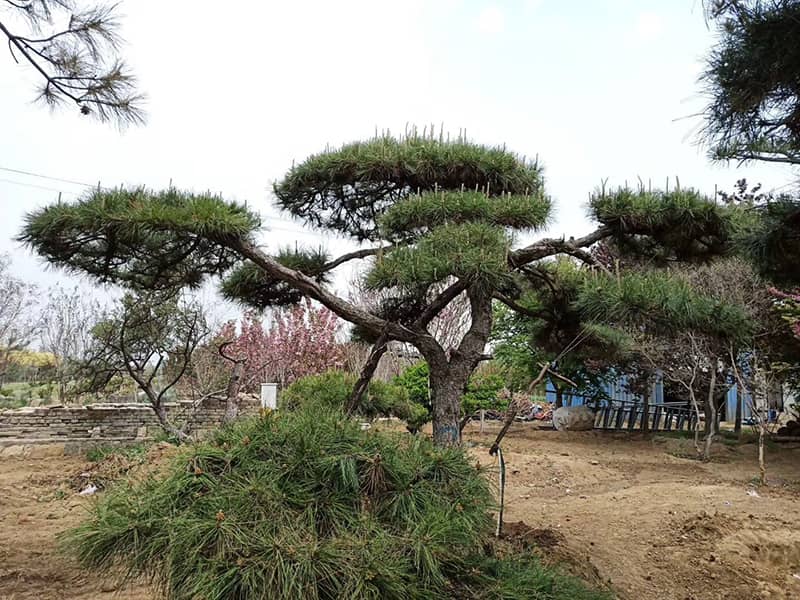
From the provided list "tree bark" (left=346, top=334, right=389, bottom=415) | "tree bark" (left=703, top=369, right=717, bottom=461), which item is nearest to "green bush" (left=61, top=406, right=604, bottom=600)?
"tree bark" (left=346, top=334, right=389, bottom=415)

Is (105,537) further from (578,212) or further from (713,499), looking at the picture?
(713,499)

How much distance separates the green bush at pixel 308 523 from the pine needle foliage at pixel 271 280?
1.73 metres

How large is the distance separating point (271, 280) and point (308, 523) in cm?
227

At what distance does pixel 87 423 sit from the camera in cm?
739

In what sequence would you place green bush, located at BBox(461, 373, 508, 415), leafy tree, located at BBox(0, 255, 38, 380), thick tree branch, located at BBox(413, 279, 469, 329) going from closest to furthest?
thick tree branch, located at BBox(413, 279, 469, 329)
green bush, located at BBox(461, 373, 508, 415)
leafy tree, located at BBox(0, 255, 38, 380)

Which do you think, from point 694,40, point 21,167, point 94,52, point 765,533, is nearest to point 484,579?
point 694,40

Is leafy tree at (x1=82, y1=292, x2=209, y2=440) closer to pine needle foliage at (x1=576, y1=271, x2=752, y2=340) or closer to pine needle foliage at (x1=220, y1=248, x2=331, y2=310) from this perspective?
pine needle foliage at (x1=220, y1=248, x2=331, y2=310)

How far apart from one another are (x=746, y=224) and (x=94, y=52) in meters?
3.12

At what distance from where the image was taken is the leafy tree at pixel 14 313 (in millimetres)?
10742

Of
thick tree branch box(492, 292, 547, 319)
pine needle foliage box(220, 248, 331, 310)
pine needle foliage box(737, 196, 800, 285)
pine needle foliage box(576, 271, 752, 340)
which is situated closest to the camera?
pine needle foliage box(737, 196, 800, 285)

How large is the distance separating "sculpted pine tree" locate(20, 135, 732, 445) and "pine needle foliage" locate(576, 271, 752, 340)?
1.44ft

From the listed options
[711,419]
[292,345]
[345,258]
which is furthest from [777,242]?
[292,345]

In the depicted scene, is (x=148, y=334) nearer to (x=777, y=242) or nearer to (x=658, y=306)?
(x=658, y=306)

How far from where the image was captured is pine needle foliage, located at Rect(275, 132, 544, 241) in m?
3.33
